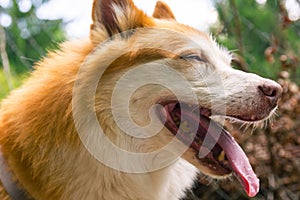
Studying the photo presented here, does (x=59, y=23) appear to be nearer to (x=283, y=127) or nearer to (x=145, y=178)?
(x=283, y=127)

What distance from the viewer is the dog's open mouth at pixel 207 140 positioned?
274 centimetres

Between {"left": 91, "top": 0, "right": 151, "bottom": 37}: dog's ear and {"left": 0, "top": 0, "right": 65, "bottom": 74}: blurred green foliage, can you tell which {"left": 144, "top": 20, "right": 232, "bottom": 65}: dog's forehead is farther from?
{"left": 0, "top": 0, "right": 65, "bottom": 74}: blurred green foliage

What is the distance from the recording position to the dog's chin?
8.98 feet

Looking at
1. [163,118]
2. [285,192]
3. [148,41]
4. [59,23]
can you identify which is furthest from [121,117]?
[59,23]

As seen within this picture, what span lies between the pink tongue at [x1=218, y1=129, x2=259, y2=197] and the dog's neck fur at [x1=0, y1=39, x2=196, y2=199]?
0.39m

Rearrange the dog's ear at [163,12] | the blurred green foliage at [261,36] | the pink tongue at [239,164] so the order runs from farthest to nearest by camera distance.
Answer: the blurred green foliage at [261,36] → the dog's ear at [163,12] → the pink tongue at [239,164]

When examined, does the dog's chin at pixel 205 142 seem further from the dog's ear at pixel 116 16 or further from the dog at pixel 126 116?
the dog's ear at pixel 116 16

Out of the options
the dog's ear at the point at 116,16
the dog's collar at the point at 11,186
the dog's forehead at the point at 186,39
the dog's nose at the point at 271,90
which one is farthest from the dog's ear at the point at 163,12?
the dog's collar at the point at 11,186

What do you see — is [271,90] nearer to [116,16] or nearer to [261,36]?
[116,16]

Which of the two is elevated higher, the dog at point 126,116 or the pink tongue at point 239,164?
the dog at point 126,116

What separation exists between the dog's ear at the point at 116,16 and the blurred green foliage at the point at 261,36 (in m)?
0.81

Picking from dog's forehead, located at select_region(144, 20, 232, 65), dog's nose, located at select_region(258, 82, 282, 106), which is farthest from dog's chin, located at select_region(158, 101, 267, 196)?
Result: dog's forehead, located at select_region(144, 20, 232, 65)

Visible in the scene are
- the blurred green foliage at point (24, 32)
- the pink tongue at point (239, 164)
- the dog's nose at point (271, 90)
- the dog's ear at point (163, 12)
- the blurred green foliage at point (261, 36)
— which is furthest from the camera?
the blurred green foliage at point (24, 32)

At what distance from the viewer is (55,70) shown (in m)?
2.84
